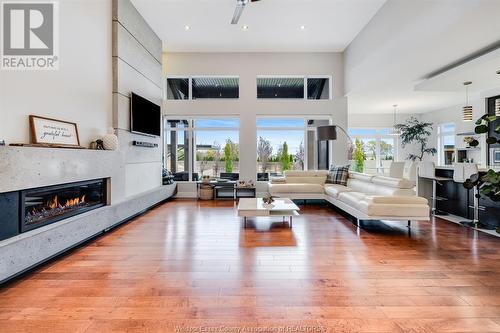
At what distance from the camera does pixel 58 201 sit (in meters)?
3.38

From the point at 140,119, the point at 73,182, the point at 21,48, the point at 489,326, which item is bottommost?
the point at 489,326

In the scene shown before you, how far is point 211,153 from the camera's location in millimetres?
8156

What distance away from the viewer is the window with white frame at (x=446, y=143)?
9953 mm

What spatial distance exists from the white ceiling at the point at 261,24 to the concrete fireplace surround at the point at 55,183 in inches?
134

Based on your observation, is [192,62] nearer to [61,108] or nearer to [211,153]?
[211,153]

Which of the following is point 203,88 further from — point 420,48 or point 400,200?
point 400,200

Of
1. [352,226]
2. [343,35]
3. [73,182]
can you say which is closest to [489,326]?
[352,226]

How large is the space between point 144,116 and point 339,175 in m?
4.81

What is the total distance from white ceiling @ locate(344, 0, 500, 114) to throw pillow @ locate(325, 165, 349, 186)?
2.17 meters

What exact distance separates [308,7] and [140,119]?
4167mm

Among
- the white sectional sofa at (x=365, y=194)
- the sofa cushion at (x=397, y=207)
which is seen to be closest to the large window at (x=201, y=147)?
the white sectional sofa at (x=365, y=194)

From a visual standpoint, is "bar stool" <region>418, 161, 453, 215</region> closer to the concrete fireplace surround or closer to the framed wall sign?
the concrete fireplace surround

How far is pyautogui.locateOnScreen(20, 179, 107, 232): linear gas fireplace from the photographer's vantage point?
283 centimetres

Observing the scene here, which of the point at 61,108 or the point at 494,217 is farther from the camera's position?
the point at 494,217
